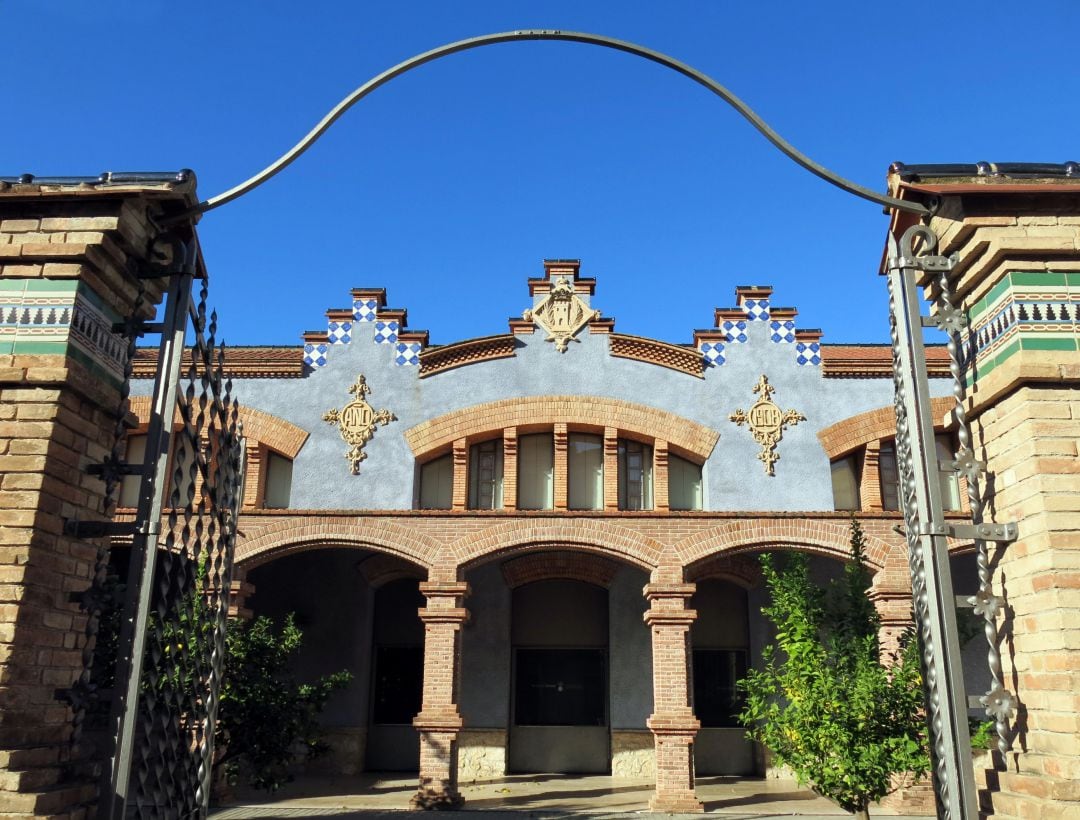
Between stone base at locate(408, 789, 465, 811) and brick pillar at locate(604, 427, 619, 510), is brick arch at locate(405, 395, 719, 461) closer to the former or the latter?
brick pillar at locate(604, 427, 619, 510)

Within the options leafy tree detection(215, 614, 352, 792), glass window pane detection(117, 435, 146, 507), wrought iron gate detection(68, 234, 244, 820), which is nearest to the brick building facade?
glass window pane detection(117, 435, 146, 507)

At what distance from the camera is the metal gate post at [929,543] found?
184 inches

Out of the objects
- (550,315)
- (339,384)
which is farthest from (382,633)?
(550,315)

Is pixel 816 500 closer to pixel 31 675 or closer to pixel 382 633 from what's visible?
pixel 382 633

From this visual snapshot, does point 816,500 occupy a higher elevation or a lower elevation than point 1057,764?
higher

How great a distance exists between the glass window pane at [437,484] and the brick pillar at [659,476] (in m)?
3.34

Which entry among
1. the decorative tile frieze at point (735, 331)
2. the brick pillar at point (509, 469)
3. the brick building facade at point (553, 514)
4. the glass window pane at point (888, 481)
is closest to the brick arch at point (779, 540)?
the brick building facade at point (553, 514)

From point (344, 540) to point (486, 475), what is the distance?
273cm

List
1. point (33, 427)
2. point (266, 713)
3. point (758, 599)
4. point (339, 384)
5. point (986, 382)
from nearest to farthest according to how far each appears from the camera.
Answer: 1. point (33, 427)
2. point (986, 382)
3. point (266, 713)
4. point (339, 384)
5. point (758, 599)

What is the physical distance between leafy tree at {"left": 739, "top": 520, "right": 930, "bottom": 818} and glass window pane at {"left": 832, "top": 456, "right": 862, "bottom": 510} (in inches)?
249

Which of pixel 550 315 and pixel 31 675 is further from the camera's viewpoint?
pixel 550 315

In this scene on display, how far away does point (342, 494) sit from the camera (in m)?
15.8

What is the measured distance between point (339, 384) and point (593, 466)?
455 centimetres

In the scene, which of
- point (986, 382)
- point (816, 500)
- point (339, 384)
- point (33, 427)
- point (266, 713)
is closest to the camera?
point (33, 427)
